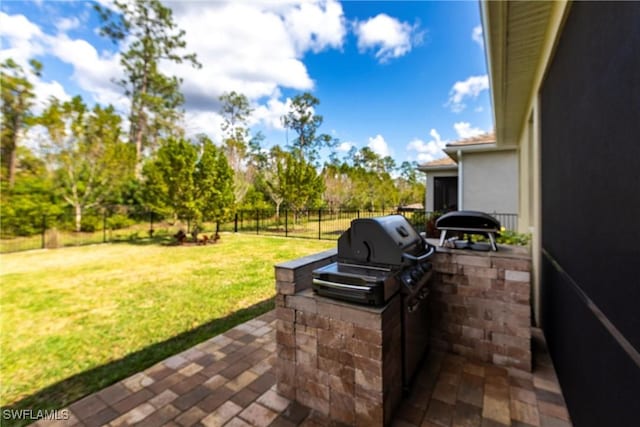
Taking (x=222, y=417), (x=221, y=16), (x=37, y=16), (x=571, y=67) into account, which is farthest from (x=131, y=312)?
Answer: (x=37, y=16)

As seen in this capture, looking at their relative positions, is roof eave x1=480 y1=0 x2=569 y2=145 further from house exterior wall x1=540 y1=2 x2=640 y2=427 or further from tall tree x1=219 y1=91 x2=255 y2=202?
tall tree x1=219 y1=91 x2=255 y2=202

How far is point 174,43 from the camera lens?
16672mm

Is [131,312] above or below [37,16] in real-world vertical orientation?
below

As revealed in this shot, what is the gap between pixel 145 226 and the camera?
41.7 feet

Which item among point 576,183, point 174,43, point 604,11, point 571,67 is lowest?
point 576,183

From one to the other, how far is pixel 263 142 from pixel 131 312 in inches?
640

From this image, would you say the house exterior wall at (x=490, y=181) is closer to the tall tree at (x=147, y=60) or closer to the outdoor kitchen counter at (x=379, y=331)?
the outdoor kitchen counter at (x=379, y=331)

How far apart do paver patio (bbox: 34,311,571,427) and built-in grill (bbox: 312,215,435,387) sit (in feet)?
0.85

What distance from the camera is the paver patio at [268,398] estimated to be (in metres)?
1.74

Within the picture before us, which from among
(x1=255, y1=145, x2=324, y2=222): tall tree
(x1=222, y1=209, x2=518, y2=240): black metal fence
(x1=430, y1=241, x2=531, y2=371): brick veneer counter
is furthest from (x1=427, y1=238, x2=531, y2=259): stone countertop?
(x1=255, y1=145, x2=324, y2=222): tall tree

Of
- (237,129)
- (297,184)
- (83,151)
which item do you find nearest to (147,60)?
(237,129)

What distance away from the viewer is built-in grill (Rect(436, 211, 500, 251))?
92.0 inches

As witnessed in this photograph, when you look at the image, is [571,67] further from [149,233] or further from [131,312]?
[149,233]

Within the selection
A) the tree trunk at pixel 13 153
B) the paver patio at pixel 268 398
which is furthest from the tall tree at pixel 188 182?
the paver patio at pixel 268 398
